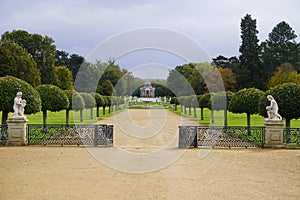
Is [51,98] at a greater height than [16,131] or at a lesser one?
greater

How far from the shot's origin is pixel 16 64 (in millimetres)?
50125

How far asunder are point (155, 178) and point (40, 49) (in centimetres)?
5660

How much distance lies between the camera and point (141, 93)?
87312 mm

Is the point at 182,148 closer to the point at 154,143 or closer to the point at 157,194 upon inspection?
the point at 154,143

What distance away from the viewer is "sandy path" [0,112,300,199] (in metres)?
7.72

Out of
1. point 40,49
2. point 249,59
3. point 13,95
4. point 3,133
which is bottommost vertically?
point 3,133

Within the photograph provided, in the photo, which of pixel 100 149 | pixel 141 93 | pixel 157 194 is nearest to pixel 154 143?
pixel 100 149

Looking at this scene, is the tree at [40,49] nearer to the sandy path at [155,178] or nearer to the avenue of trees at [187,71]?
the avenue of trees at [187,71]

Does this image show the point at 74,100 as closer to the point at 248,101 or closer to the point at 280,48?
the point at 248,101

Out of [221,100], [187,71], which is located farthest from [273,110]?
[187,71]

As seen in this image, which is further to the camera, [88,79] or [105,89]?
[88,79]

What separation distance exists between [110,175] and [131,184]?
1154 millimetres

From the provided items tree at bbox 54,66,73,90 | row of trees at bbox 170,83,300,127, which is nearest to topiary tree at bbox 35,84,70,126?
row of trees at bbox 170,83,300,127

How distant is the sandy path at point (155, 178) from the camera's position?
772 centimetres
